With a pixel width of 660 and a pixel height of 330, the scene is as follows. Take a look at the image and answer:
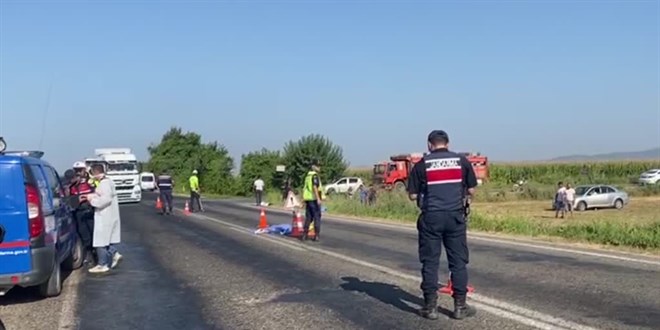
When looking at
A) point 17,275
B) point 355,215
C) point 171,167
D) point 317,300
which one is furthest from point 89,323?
point 171,167

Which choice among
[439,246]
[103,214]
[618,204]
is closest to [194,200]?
[103,214]

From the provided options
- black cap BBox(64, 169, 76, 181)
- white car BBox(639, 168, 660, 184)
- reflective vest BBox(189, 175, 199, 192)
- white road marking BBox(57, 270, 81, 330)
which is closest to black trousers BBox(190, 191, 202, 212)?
reflective vest BBox(189, 175, 199, 192)

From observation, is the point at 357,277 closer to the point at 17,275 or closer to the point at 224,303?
the point at 224,303

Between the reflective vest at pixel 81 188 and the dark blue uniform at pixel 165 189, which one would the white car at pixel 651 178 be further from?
the reflective vest at pixel 81 188

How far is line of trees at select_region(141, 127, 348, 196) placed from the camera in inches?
2483

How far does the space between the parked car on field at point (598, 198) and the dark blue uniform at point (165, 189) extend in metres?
23.3

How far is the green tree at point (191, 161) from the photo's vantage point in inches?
3007

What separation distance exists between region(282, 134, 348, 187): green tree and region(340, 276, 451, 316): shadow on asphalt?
5182 centimetres

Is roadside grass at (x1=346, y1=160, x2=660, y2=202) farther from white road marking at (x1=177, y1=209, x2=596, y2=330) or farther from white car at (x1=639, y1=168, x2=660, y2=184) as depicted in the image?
white road marking at (x1=177, y1=209, x2=596, y2=330)

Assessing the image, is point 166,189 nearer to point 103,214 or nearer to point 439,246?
point 103,214

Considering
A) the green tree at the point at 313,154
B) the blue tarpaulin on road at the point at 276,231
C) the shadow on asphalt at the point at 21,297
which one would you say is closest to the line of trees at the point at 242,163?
the green tree at the point at 313,154

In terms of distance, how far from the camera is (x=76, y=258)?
41.3 ft

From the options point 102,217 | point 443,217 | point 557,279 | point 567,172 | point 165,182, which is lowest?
point 557,279

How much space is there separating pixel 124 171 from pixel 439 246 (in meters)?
35.9
